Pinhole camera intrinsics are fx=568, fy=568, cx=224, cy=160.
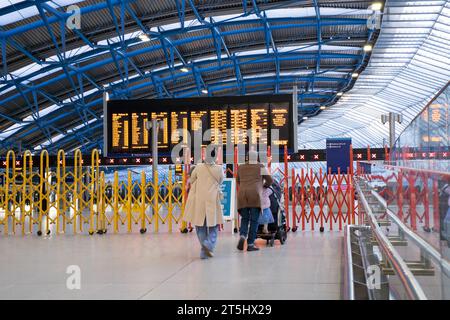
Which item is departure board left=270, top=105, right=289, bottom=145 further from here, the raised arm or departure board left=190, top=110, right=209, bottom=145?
the raised arm

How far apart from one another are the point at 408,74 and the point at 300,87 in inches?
397

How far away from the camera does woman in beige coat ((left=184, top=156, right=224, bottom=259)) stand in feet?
27.2

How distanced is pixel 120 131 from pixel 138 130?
533 millimetres

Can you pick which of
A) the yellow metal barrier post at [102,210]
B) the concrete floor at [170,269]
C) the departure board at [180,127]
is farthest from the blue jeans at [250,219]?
the departure board at [180,127]

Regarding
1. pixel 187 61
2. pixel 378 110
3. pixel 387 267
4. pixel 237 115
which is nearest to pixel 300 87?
pixel 378 110

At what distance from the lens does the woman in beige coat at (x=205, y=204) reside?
8297 mm

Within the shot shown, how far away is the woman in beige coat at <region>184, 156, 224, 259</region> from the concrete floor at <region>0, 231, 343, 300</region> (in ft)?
1.06

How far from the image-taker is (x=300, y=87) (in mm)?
40594

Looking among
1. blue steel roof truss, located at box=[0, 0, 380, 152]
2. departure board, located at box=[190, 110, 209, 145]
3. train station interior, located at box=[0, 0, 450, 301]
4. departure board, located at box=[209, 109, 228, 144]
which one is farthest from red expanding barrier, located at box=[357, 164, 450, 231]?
blue steel roof truss, located at box=[0, 0, 380, 152]

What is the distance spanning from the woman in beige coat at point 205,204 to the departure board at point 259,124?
7.58 m

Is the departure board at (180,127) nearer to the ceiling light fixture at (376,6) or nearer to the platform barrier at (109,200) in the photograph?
the platform barrier at (109,200)

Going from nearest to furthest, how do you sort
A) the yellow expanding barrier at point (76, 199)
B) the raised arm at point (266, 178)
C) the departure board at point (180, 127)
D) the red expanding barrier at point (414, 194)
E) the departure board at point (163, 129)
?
the red expanding barrier at point (414, 194)
the raised arm at point (266, 178)
the yellow expanding barrier at point (76, 199)
the departure board at point (163, 129)
the departure board at point (180, 127)

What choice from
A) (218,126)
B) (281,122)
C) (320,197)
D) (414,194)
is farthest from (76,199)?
(414,194)

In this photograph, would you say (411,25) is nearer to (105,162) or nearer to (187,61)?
(187,61)
